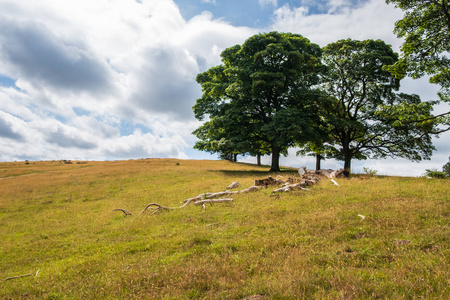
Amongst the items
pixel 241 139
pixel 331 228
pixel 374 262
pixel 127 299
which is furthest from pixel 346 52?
pixel 127 299

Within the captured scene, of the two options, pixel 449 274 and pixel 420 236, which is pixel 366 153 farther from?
pixel 449 274

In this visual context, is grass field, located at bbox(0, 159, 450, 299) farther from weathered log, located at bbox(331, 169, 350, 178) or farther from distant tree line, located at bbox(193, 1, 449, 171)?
distant tree line, located at bbox(193, 1, 449, 171)

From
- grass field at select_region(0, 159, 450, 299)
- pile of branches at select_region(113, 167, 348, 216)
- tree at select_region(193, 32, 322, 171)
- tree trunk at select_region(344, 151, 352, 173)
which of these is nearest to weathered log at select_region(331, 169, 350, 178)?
pile of branches at select_region(113, 167, 348, 216)

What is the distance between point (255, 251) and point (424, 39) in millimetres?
21340

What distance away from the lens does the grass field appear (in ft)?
16.5

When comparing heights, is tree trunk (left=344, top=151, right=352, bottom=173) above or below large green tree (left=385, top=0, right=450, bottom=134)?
below

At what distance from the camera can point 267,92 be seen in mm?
34500

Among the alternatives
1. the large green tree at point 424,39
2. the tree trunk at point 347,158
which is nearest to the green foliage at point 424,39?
the large green tree at point 424,39

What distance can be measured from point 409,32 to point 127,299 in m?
24.6

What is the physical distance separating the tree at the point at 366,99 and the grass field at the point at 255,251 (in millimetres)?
20483

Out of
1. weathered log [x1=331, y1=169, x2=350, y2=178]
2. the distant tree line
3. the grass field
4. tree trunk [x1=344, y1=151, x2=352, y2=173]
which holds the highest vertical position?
the distant tree line

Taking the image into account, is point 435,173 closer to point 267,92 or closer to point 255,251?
point 267,92

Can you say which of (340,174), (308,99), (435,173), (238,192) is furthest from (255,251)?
(308,99)

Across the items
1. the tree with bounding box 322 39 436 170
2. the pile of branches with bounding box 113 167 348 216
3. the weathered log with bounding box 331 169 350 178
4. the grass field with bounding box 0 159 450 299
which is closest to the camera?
the grass field with bounding box 0 159 450 299
